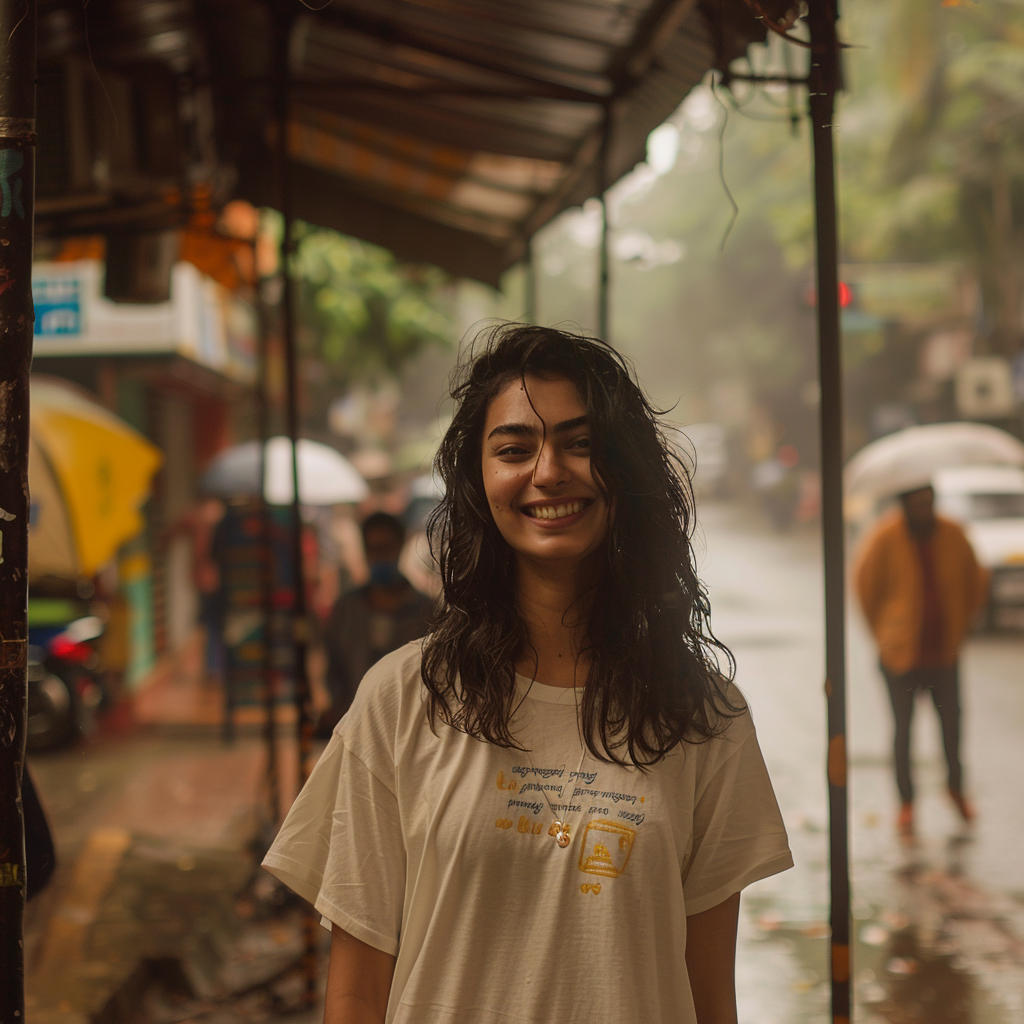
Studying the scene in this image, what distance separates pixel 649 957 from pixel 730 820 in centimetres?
23

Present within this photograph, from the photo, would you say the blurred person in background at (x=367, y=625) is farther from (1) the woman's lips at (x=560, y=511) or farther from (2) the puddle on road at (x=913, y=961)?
(1) the woman's lips at (x=560, y=511)

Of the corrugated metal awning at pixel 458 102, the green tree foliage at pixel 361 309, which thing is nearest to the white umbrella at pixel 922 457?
the corrugated metal awning at pixel 458 102

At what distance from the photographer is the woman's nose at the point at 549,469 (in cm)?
178

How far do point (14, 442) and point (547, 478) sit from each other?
0.79 m

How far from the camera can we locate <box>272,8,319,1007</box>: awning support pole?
14.1 ft

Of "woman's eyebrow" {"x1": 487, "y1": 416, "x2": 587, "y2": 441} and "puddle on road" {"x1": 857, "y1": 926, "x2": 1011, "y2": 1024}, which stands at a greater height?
"woman's eyebrow" {"x1": 487, "y1": 416, "x2": 587, "y2": 441}

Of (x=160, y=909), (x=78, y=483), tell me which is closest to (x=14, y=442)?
(x=160, y=909)

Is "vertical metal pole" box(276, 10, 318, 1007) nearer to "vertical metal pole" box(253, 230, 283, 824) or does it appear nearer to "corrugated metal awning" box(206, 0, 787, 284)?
"corrugated metal awning" box(206, 0, 787, 284)

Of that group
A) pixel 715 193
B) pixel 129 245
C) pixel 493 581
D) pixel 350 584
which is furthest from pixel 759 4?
pixel 715 193

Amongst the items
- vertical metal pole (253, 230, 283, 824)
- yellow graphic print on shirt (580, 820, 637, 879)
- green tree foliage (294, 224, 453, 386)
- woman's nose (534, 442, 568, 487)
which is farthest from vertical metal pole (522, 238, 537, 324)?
yellow graphic print on shirt (580, 820, 637, 879)

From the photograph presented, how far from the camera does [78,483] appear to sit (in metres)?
8.17

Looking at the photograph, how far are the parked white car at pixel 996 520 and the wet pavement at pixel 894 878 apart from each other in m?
1.92

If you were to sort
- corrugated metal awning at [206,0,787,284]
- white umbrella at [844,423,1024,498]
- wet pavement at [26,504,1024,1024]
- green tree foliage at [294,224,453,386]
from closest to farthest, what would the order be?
corrugated metal awning at [206,0,787,284], wet pavement at [26,504,1024,1024], white umbrella at [844,423,1024,498], green tree foliage at [294,224,453,386]

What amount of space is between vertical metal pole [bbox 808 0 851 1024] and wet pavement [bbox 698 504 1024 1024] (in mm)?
439
